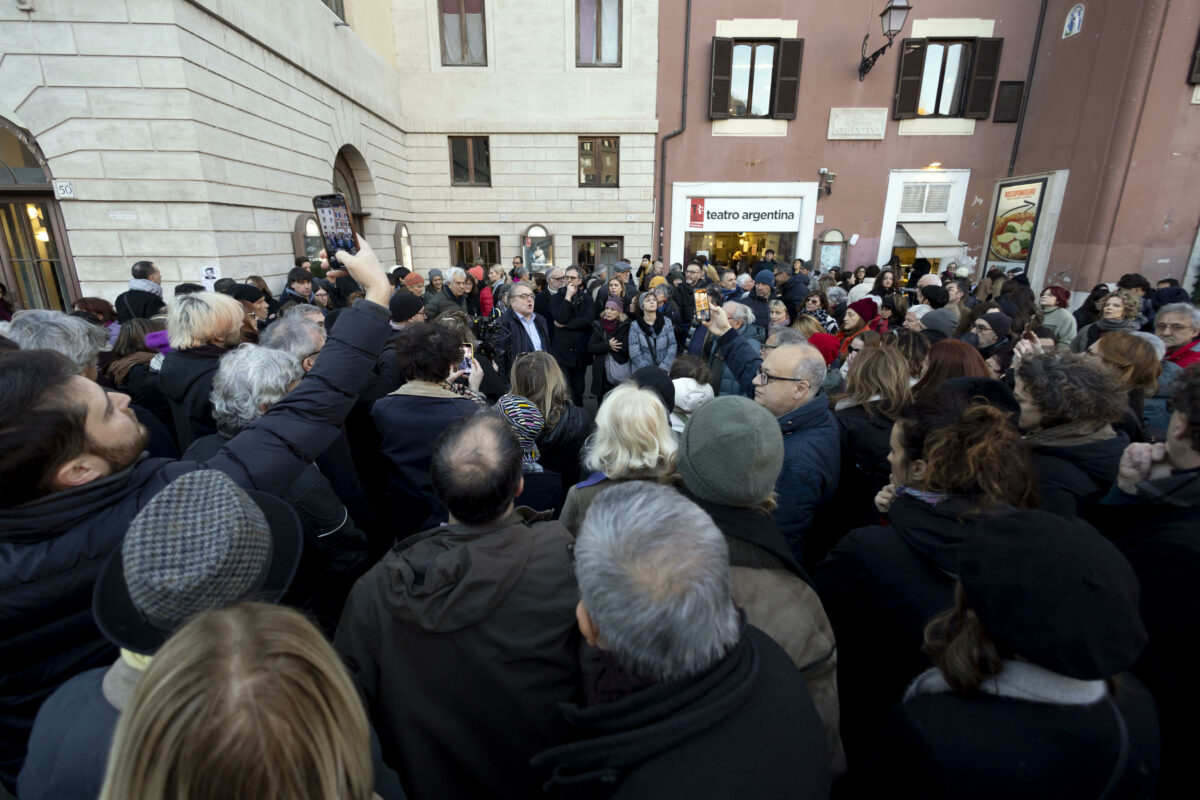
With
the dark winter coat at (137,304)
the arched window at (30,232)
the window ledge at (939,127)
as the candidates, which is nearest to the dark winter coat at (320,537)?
the dark winter coat at (137,304)

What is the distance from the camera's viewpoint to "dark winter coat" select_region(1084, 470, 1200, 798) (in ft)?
4.53

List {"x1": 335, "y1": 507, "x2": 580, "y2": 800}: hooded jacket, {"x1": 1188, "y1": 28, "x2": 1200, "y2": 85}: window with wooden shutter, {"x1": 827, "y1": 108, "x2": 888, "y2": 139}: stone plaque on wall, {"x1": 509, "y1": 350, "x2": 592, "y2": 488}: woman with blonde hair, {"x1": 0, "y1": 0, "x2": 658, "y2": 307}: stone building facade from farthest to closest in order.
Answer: {"x1": 827, "y1": 108, "x2": 888, "y2": 139}: stone plaque on wall, {"x1": 1188, "y1": 28, "x2": 1200, "y2": 85}: window with wooden shutter, {"x1": 0, "y1": 0, "x2": 658, "y2": 307}: stone building facade, {"x1": 509, "y1": 350, "x2": 592, "y2": 488}: woman with blonde hair, {"x1": 335, "y1": 507, "x2": 580, "y2": 800}: hooded jacket

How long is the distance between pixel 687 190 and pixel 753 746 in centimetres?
1471

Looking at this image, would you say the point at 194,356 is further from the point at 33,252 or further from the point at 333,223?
the point at 33,252

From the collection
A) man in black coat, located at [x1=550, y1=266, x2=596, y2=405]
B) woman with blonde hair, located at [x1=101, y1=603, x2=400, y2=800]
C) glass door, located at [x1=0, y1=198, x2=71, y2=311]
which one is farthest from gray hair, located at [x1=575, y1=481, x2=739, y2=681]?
glass door, located at [x1=0, y1=198, x2=71, y2=311]

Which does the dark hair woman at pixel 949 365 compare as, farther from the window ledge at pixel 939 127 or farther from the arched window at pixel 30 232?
the window ledge at pixel 939 127

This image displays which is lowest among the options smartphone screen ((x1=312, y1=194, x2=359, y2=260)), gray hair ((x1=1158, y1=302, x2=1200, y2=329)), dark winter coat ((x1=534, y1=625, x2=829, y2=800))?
dark winter coat ((x1=534, y1=625, x2=829, y2=800))

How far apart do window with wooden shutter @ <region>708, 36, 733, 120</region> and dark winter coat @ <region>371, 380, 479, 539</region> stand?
44.8ft

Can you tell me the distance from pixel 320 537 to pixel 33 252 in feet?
25.5

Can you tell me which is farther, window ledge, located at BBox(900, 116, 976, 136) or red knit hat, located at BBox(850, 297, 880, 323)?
window ledge, located at BBox(900, 116, 976, 136)

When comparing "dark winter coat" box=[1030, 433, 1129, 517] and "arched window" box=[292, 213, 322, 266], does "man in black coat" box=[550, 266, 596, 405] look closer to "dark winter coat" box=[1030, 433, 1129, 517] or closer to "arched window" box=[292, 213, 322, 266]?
"dark winter coat" box=[1030, 433, 1129, 517]

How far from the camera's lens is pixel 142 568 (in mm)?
901

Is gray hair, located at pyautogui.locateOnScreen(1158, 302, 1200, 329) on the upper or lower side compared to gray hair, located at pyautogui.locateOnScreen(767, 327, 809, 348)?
upper

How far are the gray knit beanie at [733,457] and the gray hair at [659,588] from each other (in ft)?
1.65
